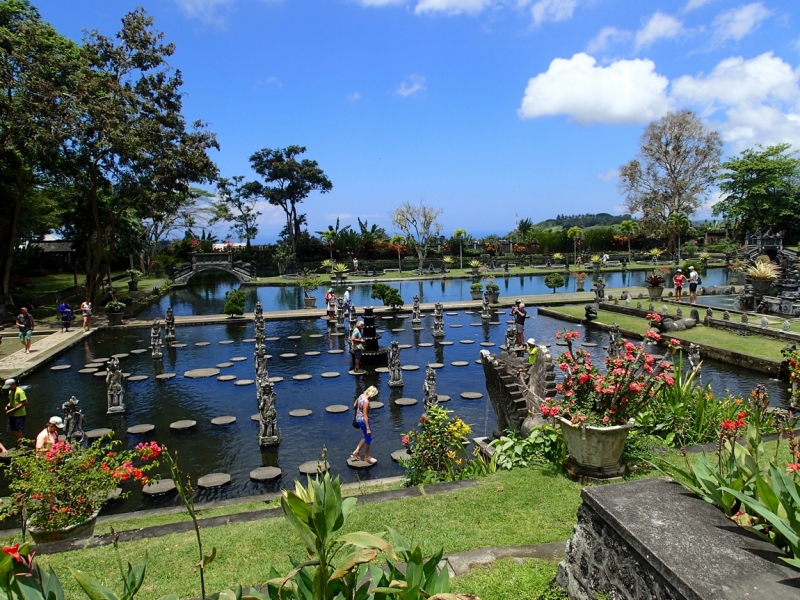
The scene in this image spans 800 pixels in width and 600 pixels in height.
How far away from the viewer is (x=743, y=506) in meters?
3.44

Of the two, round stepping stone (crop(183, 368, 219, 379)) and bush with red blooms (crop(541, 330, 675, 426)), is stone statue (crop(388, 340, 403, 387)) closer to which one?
round stepping stone (crop(183, 368, 219, 379))

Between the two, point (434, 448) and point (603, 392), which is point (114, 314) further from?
point (603, 392)

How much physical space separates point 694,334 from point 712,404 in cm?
1052

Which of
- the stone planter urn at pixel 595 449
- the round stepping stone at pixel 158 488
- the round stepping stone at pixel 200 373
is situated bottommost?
the round stepping stone at pixel 158 488

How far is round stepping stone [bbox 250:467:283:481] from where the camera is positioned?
8.61 metres

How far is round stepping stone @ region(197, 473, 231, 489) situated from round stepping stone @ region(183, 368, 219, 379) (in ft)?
23.0

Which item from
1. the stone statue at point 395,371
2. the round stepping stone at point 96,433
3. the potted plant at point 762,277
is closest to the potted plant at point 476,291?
the potted plant at point 762,277

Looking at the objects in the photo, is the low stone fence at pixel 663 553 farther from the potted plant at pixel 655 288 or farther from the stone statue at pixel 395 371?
the potted plant at pixel 655 288

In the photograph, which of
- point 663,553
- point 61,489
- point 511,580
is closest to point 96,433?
point 61,489

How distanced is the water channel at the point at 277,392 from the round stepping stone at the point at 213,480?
15cm

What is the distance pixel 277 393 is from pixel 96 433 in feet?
13.5

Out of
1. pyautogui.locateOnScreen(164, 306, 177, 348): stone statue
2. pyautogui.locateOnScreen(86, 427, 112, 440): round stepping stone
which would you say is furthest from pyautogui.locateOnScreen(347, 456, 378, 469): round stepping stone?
pyautogui.locateOnScreen(164, 306, 177, 348): stone statue

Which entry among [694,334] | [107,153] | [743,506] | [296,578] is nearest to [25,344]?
[107,153]

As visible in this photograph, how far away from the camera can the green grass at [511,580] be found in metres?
3.93
